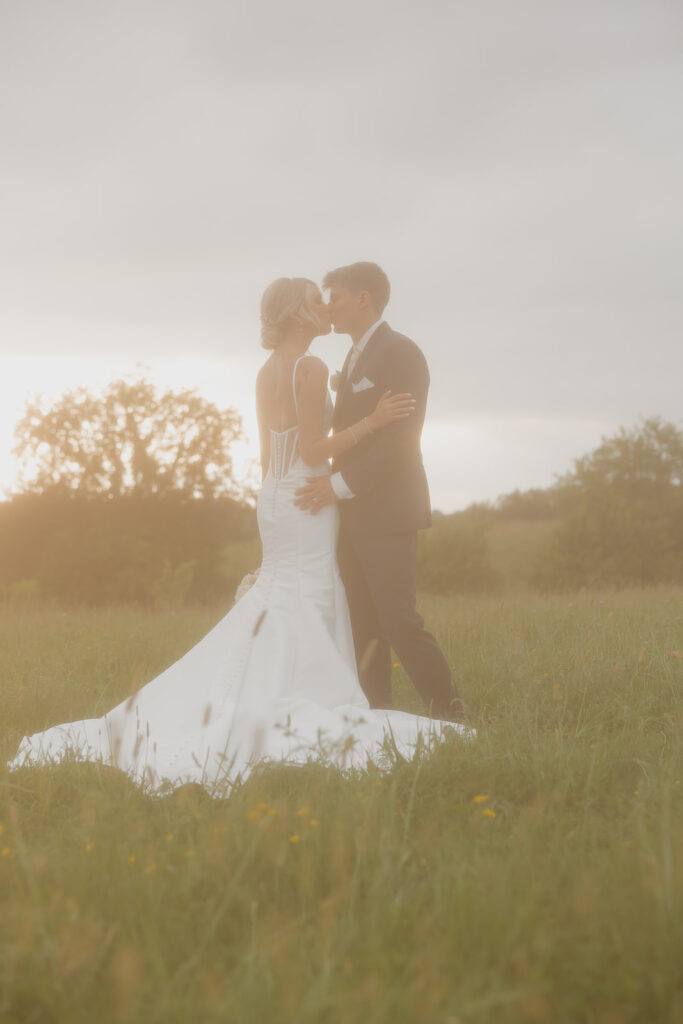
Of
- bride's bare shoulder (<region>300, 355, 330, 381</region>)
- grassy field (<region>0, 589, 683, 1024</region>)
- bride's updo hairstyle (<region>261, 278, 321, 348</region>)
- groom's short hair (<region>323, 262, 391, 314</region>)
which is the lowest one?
grassy field (<region>0, 589, 683, 1024</region>)

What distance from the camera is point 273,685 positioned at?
4.39 m

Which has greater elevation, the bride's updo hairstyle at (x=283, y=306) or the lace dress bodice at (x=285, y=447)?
the bride's updo hairstyle at (x=283, y=306)

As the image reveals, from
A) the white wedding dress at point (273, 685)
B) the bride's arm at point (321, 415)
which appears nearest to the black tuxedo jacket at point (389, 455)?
the bride's arm at point (321, 415)

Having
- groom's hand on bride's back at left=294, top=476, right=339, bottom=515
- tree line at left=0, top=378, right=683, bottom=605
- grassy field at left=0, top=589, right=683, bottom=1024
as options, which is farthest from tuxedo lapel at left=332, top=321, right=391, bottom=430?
tree line at left=0, top=378, right=683, bottom=605

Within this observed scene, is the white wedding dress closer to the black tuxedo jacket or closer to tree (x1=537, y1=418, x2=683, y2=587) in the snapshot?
the black tuxedo jacket

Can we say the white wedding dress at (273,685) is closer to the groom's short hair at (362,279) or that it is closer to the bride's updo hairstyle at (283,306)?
the bride's updo hairstyle at (283,306)

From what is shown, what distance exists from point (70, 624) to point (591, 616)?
17.4ft

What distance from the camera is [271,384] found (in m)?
4.75

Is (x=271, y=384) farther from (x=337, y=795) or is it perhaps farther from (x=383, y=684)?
(x=337, y=795)

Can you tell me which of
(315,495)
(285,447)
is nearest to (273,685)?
(315,495)

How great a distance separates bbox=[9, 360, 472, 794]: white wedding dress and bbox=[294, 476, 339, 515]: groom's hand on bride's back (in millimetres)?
49

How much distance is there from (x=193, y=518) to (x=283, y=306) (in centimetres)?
2633

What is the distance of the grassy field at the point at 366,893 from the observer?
5.72ft

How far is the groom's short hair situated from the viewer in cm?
489
